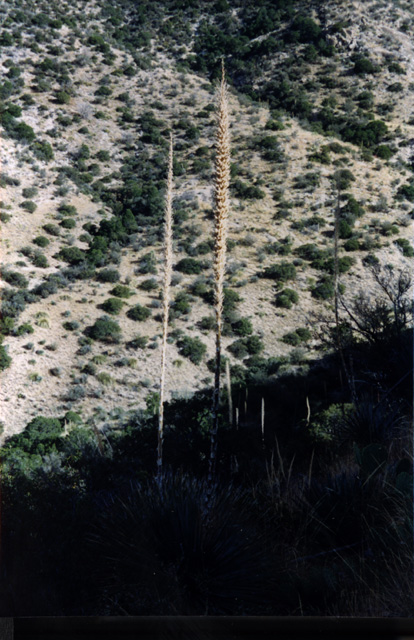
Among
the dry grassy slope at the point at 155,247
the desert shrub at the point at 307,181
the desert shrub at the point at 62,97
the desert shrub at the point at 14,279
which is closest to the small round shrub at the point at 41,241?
the dry grassy slope at the point at 155,247

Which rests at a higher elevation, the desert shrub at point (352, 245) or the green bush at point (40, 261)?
the desert shrub at point (352, 245)

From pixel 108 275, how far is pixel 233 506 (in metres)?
1.75

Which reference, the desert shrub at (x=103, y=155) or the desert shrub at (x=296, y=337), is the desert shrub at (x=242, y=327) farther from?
the desert shrub at (x=103, y=155)

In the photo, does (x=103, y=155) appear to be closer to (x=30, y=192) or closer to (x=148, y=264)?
(x=30, y=192)

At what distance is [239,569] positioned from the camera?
9.61 feet

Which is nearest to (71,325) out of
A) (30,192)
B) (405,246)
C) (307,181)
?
(30,192)

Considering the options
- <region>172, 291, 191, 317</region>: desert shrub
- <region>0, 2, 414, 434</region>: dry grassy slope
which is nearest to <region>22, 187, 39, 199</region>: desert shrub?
<region>0, 2, 414, 434</region>: dry grassy slope

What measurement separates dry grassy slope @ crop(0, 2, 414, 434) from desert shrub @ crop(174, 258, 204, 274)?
0.09 metres

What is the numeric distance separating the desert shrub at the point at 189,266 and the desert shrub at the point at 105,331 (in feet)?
2.01

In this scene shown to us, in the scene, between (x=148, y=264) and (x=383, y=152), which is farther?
(x=383, y=152)

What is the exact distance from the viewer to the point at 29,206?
3.92m

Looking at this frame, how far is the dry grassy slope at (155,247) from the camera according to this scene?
3.54 meters

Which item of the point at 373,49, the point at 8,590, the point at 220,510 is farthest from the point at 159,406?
the point at 373,49

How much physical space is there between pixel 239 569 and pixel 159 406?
1.11m
